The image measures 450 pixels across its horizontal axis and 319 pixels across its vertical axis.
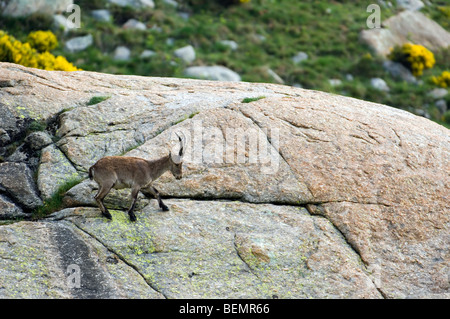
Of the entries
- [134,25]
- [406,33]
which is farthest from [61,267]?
[406,33]

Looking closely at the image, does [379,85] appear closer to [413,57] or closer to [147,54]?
[413,57]

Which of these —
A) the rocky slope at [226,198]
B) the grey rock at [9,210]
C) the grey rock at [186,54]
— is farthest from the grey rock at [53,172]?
the grey rock at [186,54]

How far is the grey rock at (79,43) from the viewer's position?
2829 centimetres

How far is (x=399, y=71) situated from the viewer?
107ft

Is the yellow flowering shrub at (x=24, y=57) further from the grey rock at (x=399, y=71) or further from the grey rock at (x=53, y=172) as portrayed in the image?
the grey rock at (x=399, y=71)

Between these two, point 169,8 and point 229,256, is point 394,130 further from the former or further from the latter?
point 169,8

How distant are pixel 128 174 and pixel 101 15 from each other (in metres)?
23.8

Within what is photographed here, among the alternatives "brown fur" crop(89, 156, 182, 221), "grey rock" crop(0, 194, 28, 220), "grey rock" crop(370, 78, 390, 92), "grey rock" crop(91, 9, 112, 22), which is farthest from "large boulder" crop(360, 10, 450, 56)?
"grey rock" crop(0, 194, 28, 220)

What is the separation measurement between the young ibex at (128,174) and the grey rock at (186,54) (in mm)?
19459

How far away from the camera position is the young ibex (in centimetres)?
990

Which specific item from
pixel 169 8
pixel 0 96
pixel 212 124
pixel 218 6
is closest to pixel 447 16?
pixel 218 6

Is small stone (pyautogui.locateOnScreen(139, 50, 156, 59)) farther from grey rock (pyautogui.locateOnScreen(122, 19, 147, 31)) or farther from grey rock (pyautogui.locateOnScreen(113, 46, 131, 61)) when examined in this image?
grey rock (pyautogui.locateOnScreen(122, 19, 147, 31))
